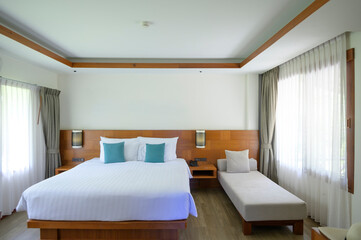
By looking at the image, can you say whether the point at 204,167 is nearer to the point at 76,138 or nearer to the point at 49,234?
the point at 49,234

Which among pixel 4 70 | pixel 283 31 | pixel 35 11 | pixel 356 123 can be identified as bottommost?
pixel 356 123

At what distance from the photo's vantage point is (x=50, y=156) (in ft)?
13.3

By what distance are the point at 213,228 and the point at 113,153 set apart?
2209 mm

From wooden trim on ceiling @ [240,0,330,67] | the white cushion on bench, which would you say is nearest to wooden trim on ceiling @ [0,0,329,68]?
wooden trim on ceiling @ [240,0,330,67]

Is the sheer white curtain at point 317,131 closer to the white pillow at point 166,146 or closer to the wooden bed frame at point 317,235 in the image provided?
the wooden bed frame at point 317,235

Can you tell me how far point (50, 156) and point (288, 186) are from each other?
4680mm

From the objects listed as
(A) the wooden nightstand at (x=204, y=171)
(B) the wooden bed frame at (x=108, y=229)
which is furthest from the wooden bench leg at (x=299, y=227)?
(A) the wooden nightstand at (x=204, y=171)

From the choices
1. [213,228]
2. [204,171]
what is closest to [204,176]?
[204,171]

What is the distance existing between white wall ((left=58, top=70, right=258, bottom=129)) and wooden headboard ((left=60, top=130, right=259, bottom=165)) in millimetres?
159

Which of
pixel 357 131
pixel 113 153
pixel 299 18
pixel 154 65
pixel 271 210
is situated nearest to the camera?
pixel 299 18

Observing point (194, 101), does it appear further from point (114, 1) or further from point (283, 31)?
point (114, 1)

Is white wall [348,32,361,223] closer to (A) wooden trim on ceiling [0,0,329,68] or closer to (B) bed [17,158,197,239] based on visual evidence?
(A) wooden trim on ceiling [0,0,329,68]

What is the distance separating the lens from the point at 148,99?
4477 millimetres

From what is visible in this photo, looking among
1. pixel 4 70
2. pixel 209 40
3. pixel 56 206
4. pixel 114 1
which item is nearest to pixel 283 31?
pixel 209 40
